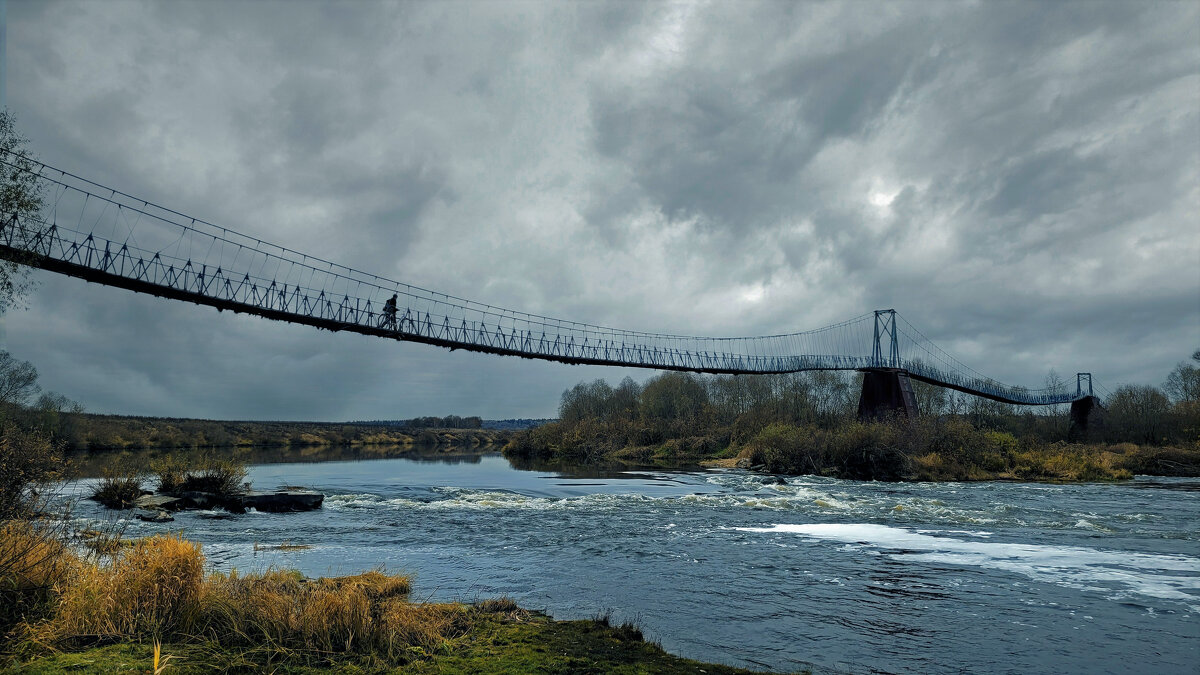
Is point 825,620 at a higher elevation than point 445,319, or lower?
lower

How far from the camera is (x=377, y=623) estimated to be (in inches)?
298

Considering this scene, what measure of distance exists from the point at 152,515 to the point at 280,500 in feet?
14.6

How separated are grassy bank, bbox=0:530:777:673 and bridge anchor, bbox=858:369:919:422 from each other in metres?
57.5

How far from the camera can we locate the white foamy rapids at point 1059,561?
1275cm

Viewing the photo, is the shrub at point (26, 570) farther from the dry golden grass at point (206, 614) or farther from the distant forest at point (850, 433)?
the distant forest at point (850, 433)

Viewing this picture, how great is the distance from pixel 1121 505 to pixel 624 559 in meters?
24.8

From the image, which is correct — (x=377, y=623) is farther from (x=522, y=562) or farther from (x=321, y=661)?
(x=522, y=562)

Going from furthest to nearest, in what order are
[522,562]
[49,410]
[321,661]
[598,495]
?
[49,410], [598,495], [522,562], [321,661]

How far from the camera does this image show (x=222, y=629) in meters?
7.31

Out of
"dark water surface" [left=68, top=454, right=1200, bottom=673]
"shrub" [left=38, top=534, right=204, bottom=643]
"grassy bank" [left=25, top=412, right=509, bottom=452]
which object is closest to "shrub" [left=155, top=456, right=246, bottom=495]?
"dark water surface" [left=68, top=454, right=1200, bottom=673]

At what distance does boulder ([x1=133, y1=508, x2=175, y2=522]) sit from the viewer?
20.3 metres

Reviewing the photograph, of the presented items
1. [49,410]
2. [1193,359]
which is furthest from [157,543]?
[1193,359]

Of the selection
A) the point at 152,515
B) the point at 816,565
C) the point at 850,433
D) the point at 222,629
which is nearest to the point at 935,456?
the point at 850,433

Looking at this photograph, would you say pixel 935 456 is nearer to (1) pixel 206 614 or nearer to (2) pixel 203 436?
(1) pixel 206 614
